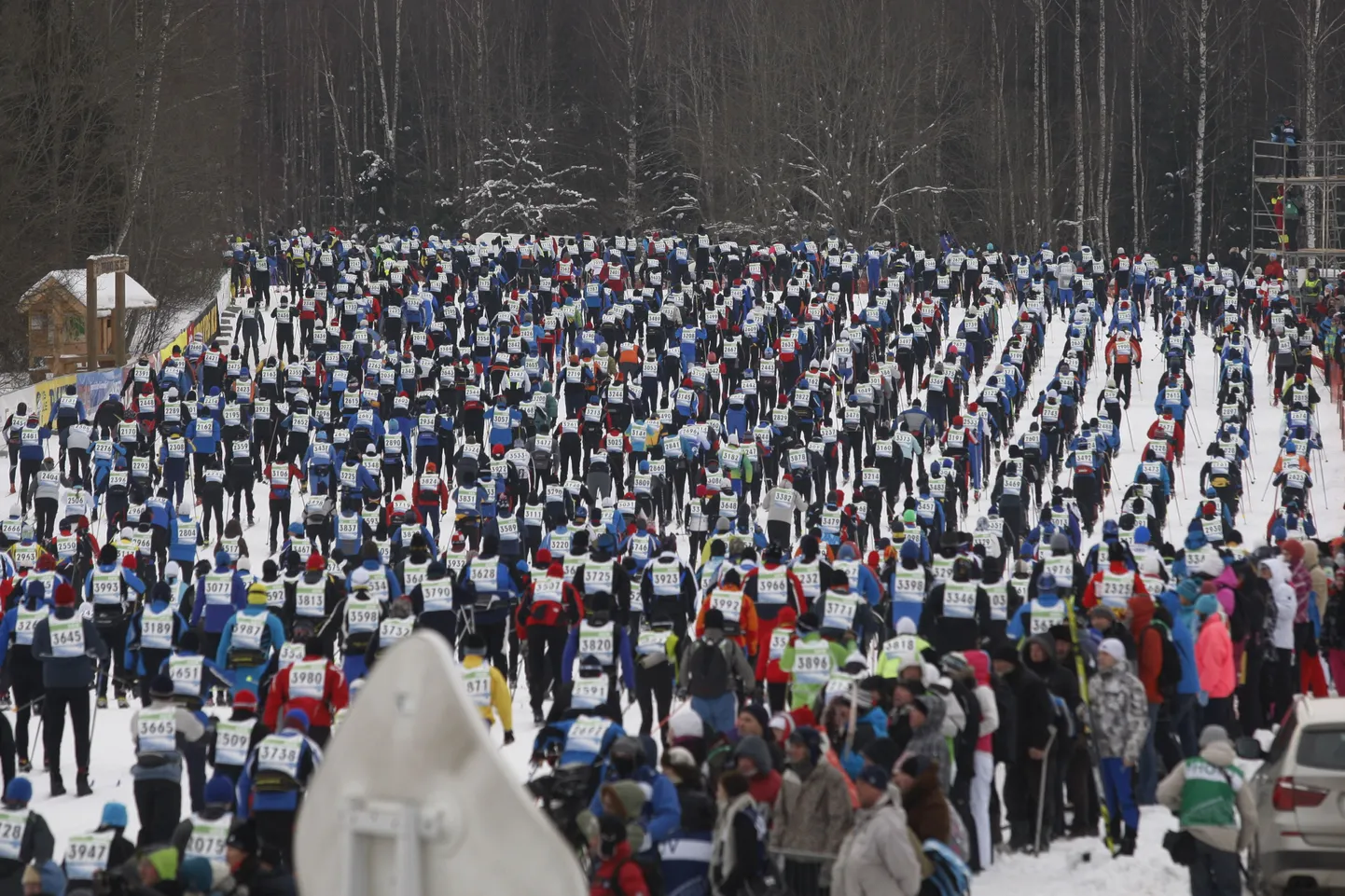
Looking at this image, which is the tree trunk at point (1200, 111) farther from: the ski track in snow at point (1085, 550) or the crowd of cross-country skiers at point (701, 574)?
the crowd of cross-country skiers at point (701, 574)

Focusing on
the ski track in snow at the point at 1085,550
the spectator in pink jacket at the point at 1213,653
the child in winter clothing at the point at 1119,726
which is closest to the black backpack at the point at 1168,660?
the spectator in pink jacket at the point at 1213,653

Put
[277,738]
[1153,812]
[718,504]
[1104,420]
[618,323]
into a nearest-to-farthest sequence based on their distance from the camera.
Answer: [277,738], [1153,812], [718,504], [1104,420], [618,323]

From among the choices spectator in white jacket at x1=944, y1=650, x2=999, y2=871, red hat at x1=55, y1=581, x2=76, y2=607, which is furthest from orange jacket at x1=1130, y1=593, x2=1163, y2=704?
red hat at x1=55, y1=581, x2=76, y2=607

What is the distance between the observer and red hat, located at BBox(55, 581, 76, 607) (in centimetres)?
1282

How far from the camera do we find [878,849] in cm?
758

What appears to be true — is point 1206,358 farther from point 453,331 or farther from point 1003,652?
point 1003,652

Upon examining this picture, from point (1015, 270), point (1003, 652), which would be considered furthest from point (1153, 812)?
point (1015, 270)

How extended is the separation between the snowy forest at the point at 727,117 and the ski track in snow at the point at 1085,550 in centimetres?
1872

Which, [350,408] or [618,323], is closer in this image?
[350,408]

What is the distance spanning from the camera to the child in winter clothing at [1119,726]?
405 inches

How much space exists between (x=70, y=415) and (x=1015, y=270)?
21.4m

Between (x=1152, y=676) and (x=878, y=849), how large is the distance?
4.40m

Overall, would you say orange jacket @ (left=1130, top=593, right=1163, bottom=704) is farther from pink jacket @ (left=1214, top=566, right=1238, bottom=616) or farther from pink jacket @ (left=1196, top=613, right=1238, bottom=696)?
pink jacket @ (left=1214, top=566, right=1238, bottom=616)

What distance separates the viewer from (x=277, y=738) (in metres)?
9.73
